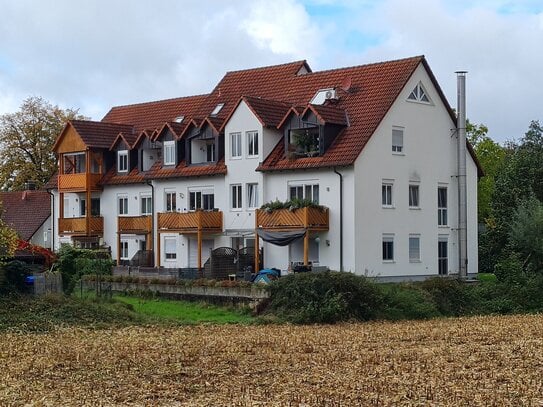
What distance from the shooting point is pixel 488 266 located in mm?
64438

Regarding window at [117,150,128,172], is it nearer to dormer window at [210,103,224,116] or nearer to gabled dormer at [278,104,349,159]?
dormer window at [210,103,224,116]

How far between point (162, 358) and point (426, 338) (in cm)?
850

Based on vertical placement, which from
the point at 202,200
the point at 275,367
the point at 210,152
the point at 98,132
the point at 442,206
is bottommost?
the point at 275,367

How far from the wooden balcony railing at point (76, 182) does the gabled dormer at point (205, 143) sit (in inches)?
323

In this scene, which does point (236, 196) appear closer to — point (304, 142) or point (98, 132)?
point (304, 142)

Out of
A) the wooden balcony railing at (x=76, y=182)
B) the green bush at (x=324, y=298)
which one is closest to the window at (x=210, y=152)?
the wooden balcony railing at (x=76, y=182)

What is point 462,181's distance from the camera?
171 feet

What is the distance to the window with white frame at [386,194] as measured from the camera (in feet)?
161

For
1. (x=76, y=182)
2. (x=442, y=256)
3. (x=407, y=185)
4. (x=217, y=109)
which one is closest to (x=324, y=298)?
(x=407, y=185)

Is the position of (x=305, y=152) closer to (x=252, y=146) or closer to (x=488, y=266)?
(x=252, y=146)

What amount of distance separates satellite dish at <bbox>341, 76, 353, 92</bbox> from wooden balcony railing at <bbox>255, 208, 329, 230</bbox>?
720 centimetres

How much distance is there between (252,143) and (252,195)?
264 cm

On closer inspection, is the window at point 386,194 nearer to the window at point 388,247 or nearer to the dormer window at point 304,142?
the window at point 388,247

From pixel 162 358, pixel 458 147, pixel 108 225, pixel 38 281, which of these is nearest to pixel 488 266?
pixel 458 147
